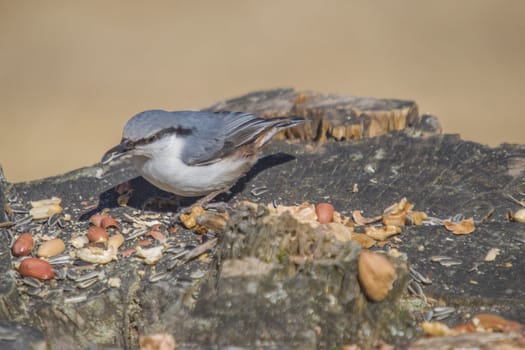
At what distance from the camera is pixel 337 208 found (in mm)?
4531

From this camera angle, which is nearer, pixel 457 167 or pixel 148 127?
pixel 148 127

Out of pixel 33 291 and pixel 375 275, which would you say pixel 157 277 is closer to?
pixel 33 291

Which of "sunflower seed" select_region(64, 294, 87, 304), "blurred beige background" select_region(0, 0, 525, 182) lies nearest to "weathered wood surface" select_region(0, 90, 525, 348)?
"sunflower seed" select_region(64, 294, 87, 304)

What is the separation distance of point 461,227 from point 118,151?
6.57 feet

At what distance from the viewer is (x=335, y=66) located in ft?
35.1

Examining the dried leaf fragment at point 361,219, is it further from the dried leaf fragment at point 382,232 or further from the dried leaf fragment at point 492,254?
the dried leaf fragment at point 492,254

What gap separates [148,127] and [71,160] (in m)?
4.63

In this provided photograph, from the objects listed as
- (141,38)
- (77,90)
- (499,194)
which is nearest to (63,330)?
(499,194)

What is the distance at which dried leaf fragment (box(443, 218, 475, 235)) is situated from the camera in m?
4.01

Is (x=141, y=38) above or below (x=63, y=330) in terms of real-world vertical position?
above

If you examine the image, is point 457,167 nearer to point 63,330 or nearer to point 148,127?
point 148,127

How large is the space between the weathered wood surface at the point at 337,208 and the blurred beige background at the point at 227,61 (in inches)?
145

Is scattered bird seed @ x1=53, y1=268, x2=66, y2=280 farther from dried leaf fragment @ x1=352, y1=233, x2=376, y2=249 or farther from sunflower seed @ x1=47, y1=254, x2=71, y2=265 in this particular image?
dried leaf fragment @ x1=352, y1=233, x2=376, y2=249

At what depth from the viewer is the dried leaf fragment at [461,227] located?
4012mm
